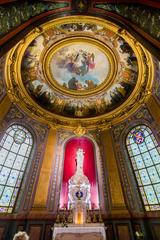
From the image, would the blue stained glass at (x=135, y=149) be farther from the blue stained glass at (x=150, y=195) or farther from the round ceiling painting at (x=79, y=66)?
the round ceiling painting at (x=79, y=66)

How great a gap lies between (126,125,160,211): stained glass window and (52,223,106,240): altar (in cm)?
313

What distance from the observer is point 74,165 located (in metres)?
10.6

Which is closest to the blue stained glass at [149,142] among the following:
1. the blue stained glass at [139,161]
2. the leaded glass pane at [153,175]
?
the blue stained glass at [139,161]

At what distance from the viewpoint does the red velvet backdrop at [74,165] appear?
910cm

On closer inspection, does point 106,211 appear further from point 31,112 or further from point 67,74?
point 67,74

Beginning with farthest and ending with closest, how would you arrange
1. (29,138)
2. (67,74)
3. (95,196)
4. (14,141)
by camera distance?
(67,74), (29,138), (14,141), (95,196)

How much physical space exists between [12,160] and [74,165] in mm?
4089

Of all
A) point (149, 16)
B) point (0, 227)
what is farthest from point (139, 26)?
point (0, 227)

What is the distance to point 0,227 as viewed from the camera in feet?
23.0

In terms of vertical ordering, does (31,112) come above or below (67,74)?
below

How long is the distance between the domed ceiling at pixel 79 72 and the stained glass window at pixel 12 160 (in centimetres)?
206

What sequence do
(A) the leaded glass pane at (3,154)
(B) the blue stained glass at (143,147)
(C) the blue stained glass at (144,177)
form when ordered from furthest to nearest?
1. (B) the blue stained glass at (143,147)
2. (A) the leaded glass pane at (3,154)
3. (C) the blue stained glass at (144,177)

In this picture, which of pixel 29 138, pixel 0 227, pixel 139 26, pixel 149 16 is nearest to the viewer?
pixel 149 16

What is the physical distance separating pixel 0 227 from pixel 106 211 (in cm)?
527
